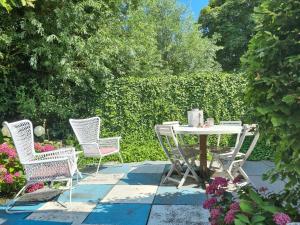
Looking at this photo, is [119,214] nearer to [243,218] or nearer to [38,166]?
[38,166]

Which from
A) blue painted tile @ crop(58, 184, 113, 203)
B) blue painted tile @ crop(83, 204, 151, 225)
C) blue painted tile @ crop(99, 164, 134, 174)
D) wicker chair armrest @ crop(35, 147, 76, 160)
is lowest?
blue painted tile @ crop(99, 164, 134, 174)

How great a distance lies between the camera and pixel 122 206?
446 centimetres

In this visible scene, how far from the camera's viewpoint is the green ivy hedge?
8023 mm

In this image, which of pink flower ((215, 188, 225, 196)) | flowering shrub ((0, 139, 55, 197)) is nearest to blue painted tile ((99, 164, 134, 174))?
flowering shrub ((0, 139, 55, 197))

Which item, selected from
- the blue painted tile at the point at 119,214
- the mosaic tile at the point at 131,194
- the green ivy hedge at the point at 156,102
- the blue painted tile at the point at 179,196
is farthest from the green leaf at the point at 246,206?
the green ivy hedge at the point at 156,102

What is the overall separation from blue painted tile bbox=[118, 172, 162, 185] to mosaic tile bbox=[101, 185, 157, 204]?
0.84ft

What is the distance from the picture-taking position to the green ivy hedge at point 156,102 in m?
8.02

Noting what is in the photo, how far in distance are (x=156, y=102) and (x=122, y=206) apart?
3.93m

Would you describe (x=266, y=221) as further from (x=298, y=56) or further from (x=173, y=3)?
(x=173, y=3)

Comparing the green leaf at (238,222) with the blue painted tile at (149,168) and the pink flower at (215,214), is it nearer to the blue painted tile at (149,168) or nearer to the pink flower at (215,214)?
the pink flower at (215,214)

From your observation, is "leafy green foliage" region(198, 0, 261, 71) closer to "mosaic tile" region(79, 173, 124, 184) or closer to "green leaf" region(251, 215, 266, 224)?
"mosaic tile" region(79, 173, 124, 184)

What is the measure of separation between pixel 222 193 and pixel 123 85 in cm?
548

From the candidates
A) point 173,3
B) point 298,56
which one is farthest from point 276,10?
point 173,3

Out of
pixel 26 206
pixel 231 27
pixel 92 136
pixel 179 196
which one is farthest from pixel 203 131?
pixel 231 27
